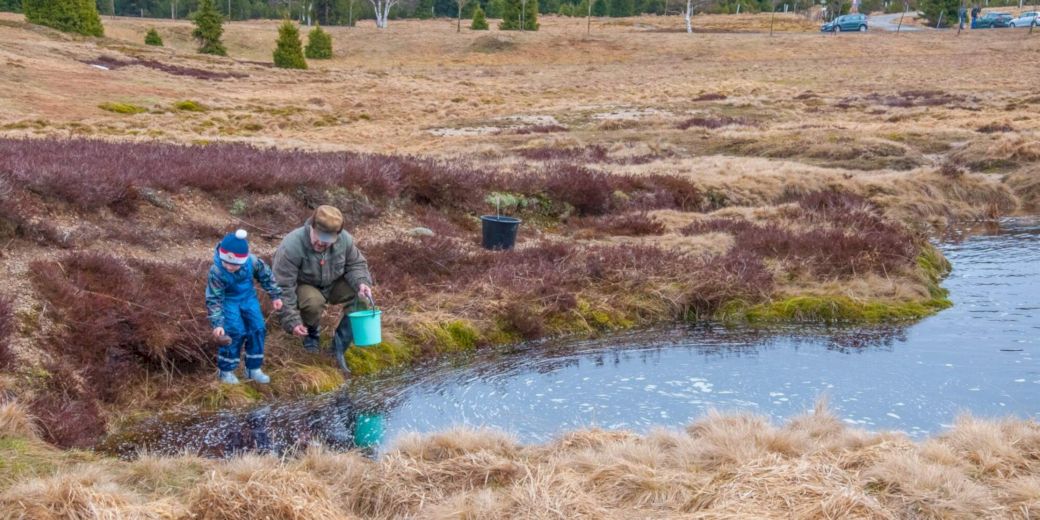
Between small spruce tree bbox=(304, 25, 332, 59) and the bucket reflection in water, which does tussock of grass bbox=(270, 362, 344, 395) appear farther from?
small spruce tree bbox=(304, 25, 332, 59)

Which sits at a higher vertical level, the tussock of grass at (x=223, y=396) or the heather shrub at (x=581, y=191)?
the heather shrub at (x=581, y=191)

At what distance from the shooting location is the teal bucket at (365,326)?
905cm

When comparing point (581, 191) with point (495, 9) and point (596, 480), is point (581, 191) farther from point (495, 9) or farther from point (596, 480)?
point (495, 9)

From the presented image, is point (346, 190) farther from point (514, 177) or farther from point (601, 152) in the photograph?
point (601, 152)

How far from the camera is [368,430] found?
331 inches

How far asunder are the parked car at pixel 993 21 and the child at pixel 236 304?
9409 centimetres

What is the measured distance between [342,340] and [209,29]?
64537 mm

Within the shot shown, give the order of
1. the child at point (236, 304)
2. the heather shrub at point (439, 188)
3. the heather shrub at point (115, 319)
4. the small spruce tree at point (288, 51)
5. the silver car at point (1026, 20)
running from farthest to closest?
1. the silver car at point (1026, 20)
2. the small spruce tree at point (288, 51)
3. the heather shrub at point (439, 188)
4. the heather shrub at point (115, 319)
5. the child at point (236, 304)

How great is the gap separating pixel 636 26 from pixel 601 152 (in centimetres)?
7734

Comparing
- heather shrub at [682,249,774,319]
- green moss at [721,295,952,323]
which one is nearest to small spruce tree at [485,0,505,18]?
heather shrub at [682,249,774,319]

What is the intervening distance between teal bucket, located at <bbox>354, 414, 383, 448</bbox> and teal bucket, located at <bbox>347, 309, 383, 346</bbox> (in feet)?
2.44

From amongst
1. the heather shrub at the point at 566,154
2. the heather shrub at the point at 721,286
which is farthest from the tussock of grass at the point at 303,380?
the heather shrub at the point at 566,154

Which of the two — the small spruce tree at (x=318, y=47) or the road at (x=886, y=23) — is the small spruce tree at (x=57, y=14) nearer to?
the small spruce tree at (x=318, y=47)

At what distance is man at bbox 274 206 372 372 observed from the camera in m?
8.84
